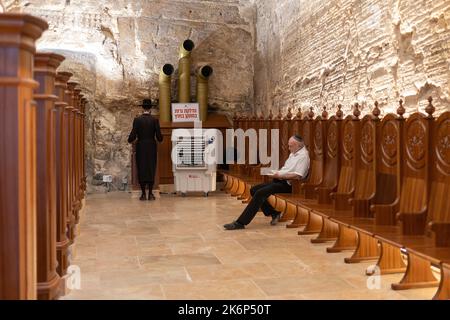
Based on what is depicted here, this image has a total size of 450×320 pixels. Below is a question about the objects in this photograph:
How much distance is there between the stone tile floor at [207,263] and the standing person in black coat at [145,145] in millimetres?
1591

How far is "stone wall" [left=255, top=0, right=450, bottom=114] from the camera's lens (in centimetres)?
439

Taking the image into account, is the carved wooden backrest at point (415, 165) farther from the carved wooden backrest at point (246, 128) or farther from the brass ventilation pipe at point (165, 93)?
the brass ventilation pipe at point (165, 93)

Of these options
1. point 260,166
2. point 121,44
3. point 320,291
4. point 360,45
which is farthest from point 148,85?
point 320,291

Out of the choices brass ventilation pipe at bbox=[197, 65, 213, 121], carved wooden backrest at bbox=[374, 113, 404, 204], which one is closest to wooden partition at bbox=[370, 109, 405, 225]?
carved wooden backrest at bbox=[374, 113, 404, 204]

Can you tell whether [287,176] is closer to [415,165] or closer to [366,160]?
[366,160]

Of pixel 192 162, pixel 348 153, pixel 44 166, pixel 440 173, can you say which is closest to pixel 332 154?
→ pixel 348 153

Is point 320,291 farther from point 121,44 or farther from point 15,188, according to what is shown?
point 121,44

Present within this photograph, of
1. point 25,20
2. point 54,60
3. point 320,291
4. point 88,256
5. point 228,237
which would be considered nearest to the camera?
point 25,20

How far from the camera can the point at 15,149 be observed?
1.86 metres

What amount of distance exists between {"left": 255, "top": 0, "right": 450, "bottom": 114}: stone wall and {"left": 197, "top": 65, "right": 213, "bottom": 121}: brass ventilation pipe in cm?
103

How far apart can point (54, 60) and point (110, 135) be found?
22.1ft

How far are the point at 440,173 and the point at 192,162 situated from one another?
17.5 ft

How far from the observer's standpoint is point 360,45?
569 centimetres

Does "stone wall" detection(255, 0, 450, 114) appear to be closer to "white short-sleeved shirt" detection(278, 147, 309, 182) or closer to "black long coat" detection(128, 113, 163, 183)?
"white short-sleeved shirt" detection(278, 147, 309, 182)
